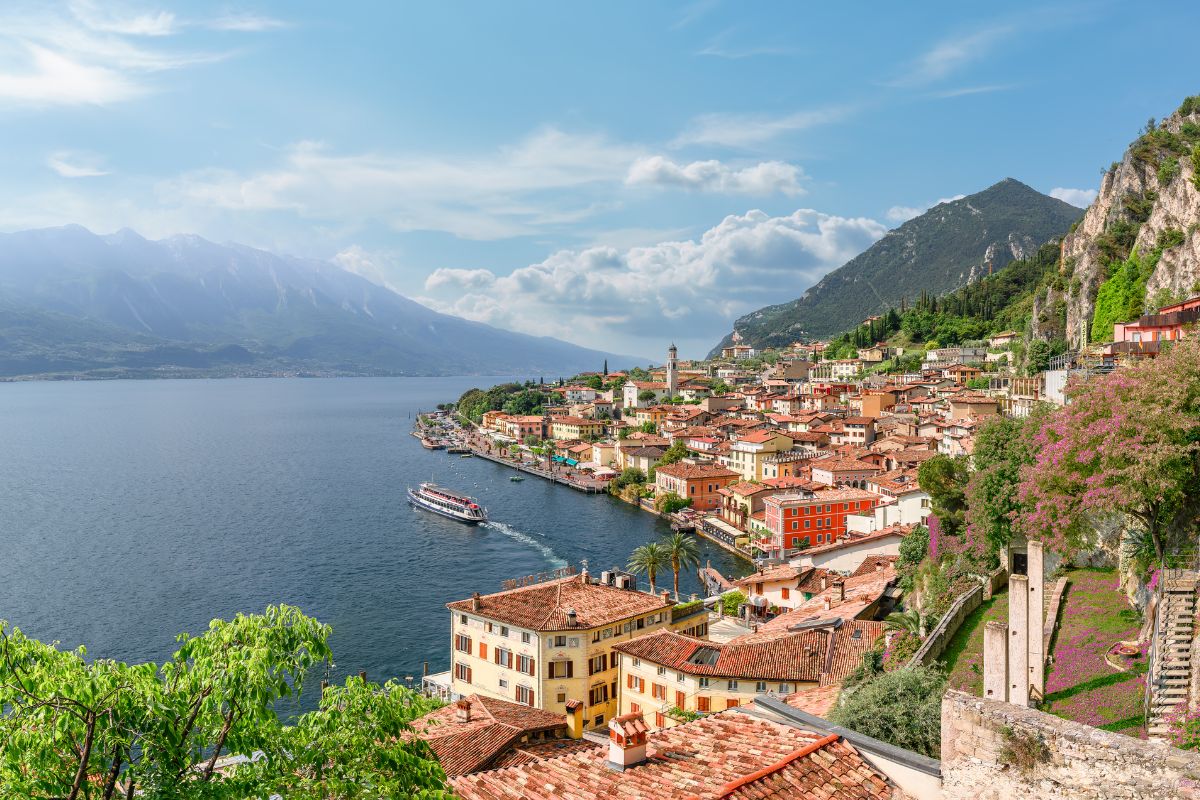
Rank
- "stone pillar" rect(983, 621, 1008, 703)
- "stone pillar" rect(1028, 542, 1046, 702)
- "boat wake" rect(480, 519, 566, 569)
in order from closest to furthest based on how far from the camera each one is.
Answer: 1. "stone pillar" rect(983, 621, 1008, 703)
2. "stone pillar" rect(1028, 542, 1046, 702)
3. "boat wake" rect(480, 519, 566, 569)

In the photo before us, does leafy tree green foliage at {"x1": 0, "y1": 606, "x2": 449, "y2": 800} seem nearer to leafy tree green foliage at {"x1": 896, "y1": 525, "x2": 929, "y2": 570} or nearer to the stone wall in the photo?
the stone wall

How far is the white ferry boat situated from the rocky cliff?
4675cm

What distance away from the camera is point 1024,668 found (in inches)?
500

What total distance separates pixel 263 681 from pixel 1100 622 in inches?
625

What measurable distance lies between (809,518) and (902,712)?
1688 inches

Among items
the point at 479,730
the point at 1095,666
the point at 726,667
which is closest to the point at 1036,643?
the point at 1095,666

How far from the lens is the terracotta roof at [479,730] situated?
16188 millimetres

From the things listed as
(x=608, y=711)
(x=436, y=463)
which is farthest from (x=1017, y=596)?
(x=436, y=463)

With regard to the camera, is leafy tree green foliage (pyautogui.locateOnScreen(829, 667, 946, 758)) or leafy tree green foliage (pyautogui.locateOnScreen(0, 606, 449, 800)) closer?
leafy tree green foliage (pyautogui.locateOnScreen(0, 606, 449, 800))

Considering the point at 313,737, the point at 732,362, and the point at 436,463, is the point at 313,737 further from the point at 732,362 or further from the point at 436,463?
the point at 732,362

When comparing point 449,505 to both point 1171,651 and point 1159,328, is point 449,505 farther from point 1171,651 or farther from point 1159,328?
point 1171,651

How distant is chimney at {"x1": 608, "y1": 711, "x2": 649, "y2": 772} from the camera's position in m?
8.83

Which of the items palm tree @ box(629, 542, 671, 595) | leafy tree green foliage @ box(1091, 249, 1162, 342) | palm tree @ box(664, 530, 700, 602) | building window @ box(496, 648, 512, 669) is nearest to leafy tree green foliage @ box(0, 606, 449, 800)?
building window @ box(496, 648, 512, 669)

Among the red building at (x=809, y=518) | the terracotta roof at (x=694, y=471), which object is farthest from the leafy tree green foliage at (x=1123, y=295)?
the terracotta roof at (x=694, y=471)
